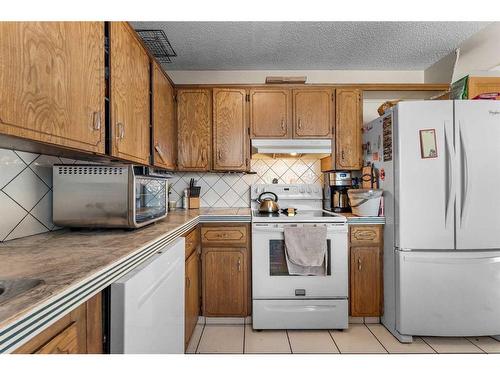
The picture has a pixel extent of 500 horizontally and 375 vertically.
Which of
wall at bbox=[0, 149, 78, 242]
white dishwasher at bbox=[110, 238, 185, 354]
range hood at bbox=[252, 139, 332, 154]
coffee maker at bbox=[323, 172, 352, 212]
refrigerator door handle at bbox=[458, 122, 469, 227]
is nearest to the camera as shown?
white dishwasher at bbox=[110, 238, 185, 354]

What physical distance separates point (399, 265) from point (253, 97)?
6.17 ft

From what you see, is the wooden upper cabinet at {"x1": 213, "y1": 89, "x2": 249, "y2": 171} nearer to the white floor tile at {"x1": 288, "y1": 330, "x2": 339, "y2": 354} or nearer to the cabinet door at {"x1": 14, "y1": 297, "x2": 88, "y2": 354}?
the white floor tile at {"x1": 288, "y1": 330, "x2": 339, "y2": 354}

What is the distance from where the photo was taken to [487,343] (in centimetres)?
204

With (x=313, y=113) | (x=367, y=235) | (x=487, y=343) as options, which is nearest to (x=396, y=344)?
(x=487, y=343)

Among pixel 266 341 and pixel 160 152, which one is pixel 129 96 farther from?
pixel 266 341

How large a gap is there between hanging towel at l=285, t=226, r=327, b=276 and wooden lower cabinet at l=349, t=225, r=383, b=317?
32 centimetres

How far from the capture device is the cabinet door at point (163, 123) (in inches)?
82.4

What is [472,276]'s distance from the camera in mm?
2029

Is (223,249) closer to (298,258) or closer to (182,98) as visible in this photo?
(298,258)

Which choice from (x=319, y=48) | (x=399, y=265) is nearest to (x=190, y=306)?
(x=399, y=265)

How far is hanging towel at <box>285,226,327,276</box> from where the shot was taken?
2.20 meters

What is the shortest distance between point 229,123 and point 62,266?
2.07 metres

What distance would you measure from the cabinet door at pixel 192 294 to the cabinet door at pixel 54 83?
106 cm

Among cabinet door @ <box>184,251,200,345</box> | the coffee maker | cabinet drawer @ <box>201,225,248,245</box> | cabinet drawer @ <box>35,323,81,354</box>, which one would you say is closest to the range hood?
the coffee maker
